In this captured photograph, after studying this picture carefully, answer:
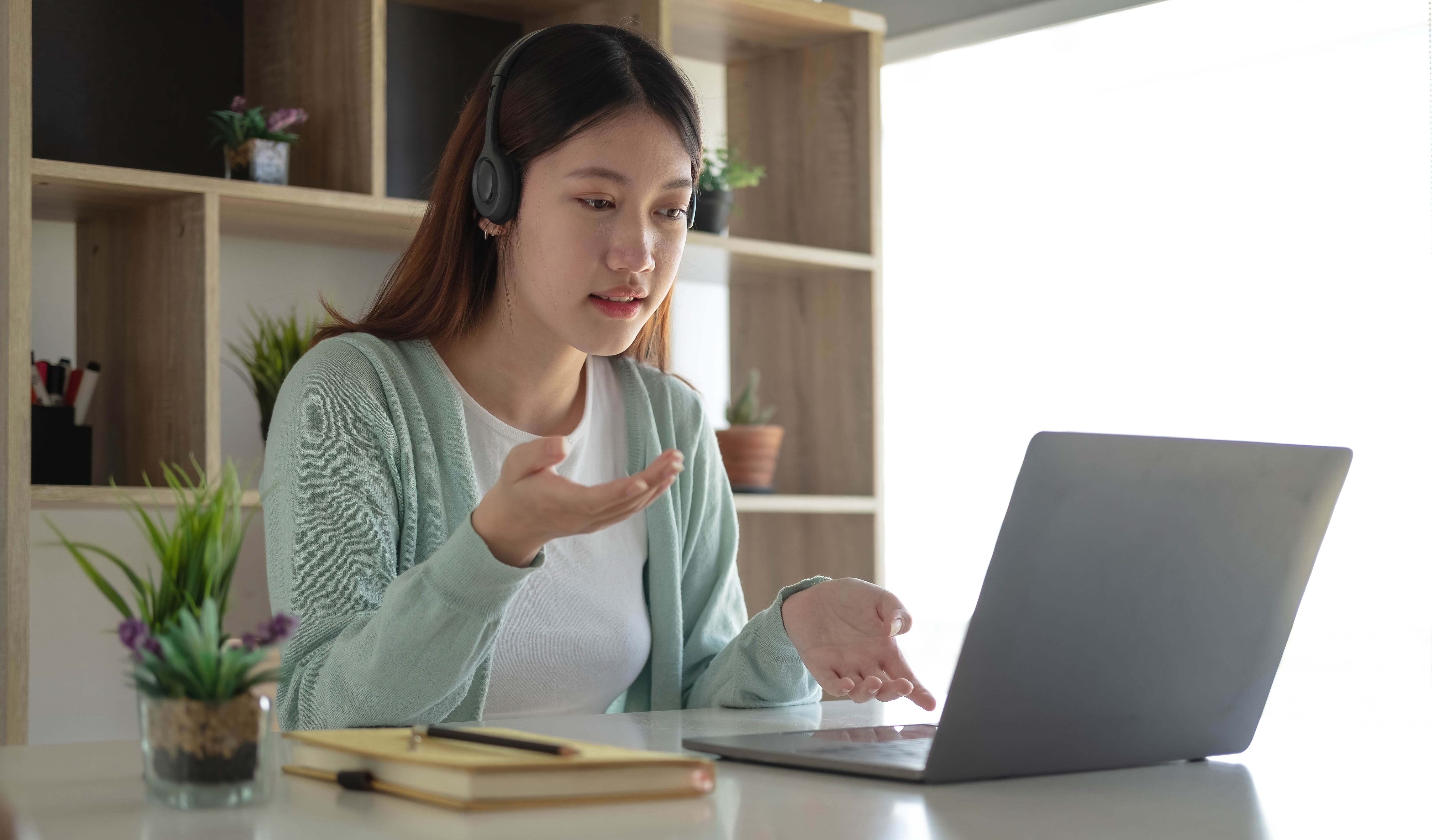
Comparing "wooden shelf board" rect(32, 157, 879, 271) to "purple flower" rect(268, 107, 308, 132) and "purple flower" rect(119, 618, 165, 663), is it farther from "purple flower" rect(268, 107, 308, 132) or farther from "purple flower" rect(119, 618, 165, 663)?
"purple flower" rect(119, 618, 165, 663)

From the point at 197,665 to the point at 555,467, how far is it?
467 mm

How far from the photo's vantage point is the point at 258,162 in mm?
2141

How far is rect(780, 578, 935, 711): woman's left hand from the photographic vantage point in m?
1.18

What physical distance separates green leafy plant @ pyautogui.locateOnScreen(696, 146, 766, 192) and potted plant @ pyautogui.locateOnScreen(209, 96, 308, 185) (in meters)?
0.77

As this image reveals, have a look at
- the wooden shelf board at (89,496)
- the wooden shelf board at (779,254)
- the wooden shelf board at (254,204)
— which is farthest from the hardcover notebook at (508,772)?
the wooden shelf board at (779,254)

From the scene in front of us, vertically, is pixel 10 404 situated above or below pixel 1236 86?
below

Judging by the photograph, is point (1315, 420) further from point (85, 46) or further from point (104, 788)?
point (104, 788)

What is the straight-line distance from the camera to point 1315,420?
3.01 metres

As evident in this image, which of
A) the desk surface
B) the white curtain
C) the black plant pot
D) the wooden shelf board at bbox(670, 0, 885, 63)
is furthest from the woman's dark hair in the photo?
the white curtain

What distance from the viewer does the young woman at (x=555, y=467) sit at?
121 cm

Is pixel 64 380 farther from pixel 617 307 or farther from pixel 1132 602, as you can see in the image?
pixel 1132 602

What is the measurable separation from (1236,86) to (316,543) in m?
2.58

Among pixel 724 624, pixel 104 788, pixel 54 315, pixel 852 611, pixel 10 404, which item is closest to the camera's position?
pixel 104 788

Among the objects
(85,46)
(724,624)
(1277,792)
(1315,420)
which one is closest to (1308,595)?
(1315,420)
